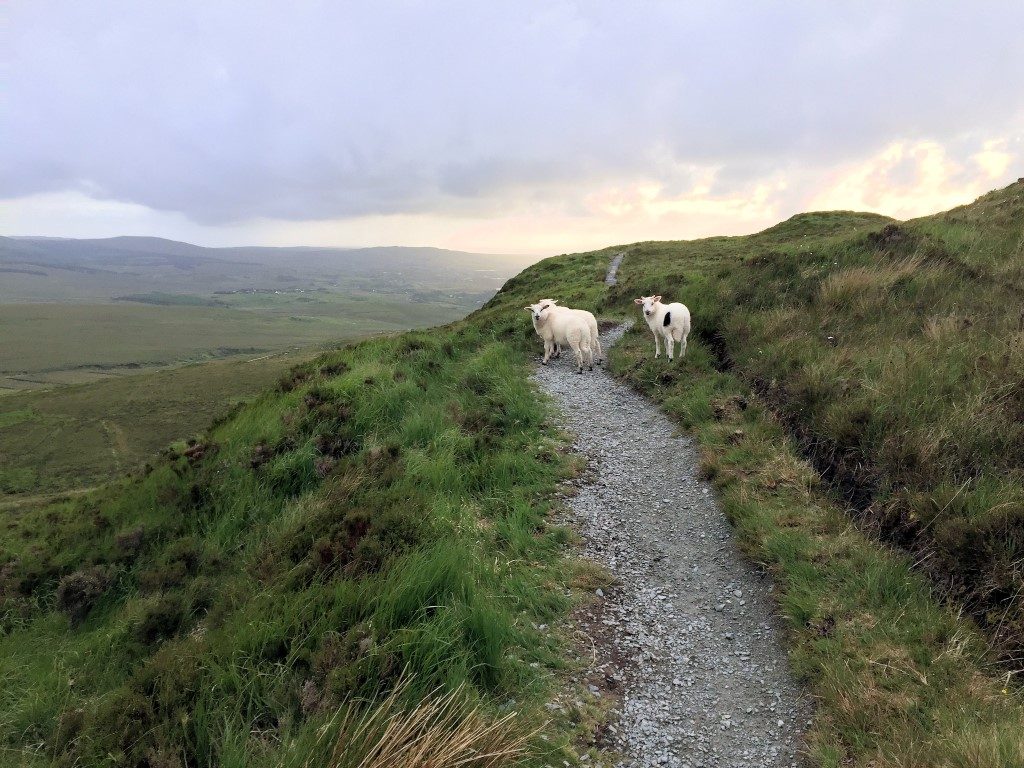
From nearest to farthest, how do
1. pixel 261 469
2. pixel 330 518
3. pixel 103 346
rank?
pixel 330 518 → pixel 261 469 → pixel 103 346

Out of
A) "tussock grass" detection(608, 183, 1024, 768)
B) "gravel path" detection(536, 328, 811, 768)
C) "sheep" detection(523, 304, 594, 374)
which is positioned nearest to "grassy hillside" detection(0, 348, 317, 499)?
"sheep" detection(523, 304, 594, 374)

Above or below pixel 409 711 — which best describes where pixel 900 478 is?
above

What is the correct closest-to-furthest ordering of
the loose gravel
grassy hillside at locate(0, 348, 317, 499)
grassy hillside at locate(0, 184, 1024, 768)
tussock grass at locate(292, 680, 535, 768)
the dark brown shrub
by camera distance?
tussock grass at locate(292, 680, 535, 768) → grassy hillside at locate(0, 184, 1024, 768) → the dark brown shrub → the loose gravel → grassy hillside at locate(0, 348, 317, 499)

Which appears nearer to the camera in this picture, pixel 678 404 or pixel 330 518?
pixel 330 518

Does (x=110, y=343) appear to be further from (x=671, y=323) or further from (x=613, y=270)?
(x=671, y=323)

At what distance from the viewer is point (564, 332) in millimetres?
14641

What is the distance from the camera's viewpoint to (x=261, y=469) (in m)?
8.15

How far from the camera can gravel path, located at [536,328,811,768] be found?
4.09 meters

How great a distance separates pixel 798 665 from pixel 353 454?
647 cm

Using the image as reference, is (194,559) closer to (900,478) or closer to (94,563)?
(94,563)

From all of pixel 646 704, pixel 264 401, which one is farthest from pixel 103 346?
pixel 646 704

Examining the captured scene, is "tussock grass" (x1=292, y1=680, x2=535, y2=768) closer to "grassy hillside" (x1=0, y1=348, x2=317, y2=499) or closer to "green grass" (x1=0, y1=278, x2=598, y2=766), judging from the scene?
"green grass" (x1=0, y1=278, x2=598, y2=766)

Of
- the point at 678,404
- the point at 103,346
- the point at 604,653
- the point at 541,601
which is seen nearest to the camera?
the point at 604,653

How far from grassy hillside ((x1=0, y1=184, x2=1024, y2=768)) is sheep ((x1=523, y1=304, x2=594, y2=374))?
8.23 ft
